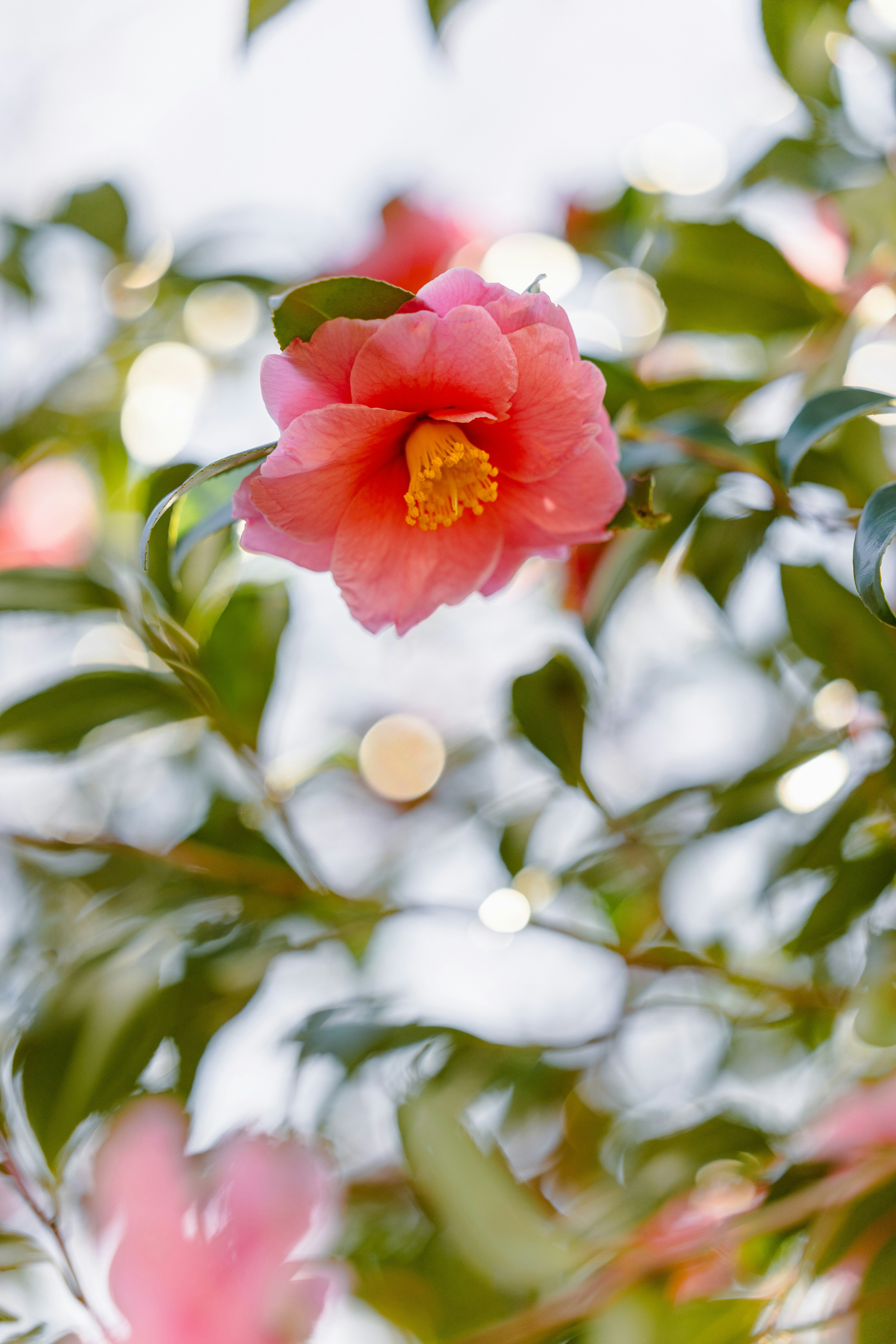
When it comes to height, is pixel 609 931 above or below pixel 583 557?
below

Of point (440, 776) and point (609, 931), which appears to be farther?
point (440, 776)

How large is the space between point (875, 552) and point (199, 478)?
0.19m

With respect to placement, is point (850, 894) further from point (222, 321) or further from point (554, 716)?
point (222, 321)

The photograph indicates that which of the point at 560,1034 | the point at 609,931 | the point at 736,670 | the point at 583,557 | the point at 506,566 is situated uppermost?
the point at 506,566

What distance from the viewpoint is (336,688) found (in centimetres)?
109

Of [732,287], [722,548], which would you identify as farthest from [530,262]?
[722,548]

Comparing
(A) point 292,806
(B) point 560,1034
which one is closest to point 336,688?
(A) point 292,806

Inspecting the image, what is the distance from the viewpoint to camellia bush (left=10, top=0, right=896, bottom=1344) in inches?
12.0

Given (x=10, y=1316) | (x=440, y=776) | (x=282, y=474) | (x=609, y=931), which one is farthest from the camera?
(x=440, y=776)

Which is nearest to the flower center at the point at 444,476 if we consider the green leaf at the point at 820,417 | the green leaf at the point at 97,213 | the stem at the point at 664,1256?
the green leaf at the point at 820,417

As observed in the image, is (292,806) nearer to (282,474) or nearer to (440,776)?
(440,776)

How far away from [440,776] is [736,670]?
301 mm

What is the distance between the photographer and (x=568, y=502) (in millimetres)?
314

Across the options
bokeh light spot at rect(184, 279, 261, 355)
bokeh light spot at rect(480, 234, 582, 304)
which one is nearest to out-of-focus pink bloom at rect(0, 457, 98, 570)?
bokeh light spot at rect(184, 279, 261, 355)
